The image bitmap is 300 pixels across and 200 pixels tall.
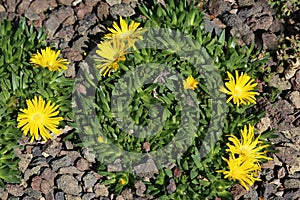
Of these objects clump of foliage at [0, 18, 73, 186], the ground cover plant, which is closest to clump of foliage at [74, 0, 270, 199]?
the ground cover plant

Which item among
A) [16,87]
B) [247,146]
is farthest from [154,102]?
[16,87]

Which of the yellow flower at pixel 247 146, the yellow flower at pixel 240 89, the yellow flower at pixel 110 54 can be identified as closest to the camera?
the yellow flower at pixel 247 146

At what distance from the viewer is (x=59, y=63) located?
541 centimetres

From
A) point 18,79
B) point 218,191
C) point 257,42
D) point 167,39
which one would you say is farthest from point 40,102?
point 257,42

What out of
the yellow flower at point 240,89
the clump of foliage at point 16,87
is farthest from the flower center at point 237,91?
the clump of foliage at point 16,87

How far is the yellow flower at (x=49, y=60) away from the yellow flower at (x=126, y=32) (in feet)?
1.32

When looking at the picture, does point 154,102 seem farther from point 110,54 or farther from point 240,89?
point 240,89

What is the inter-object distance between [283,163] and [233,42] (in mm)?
1013

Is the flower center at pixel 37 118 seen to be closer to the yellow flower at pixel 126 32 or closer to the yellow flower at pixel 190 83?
the yellow flower at pixel 126 32

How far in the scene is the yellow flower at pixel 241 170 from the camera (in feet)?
16.3

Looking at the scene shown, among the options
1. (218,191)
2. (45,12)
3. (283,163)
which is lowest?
(218,191)

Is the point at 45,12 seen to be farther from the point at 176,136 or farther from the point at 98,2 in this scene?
the point at 176,136

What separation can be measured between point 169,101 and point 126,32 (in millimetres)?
657

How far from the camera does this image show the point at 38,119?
16.9ft
